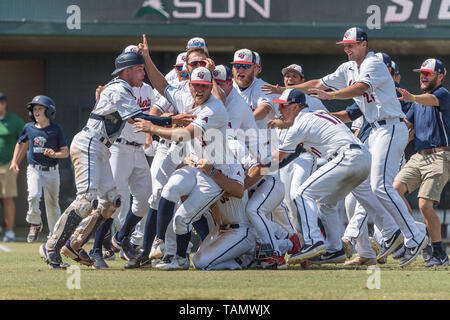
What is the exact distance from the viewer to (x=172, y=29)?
12820 millimetres

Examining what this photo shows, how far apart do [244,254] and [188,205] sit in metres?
0.80

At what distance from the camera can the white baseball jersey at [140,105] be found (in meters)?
9.20

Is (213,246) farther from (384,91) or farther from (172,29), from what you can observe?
(172,29)

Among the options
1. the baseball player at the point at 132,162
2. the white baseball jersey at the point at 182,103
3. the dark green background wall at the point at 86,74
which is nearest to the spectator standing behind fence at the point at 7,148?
the dark green background wall at the point at 86,74

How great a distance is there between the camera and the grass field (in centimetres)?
591

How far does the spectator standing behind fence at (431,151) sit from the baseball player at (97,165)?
8.46 feet

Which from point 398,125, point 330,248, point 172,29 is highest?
point 172,29

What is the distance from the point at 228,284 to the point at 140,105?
328cm

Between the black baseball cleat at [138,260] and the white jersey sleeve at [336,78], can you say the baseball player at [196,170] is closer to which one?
the black baseball cleat at [138,260]

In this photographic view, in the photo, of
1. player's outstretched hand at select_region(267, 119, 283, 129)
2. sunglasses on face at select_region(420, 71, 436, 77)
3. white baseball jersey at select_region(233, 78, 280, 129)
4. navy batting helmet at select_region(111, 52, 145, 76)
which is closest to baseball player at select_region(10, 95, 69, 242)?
white baseball jersey at select_region(233, 78, 280, 129)

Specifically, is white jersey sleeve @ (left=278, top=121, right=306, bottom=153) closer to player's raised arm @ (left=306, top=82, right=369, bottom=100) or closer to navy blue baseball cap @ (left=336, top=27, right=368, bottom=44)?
player's raised arm @ (left=306, top=82, right=369, bottom=100)

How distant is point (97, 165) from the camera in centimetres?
782
